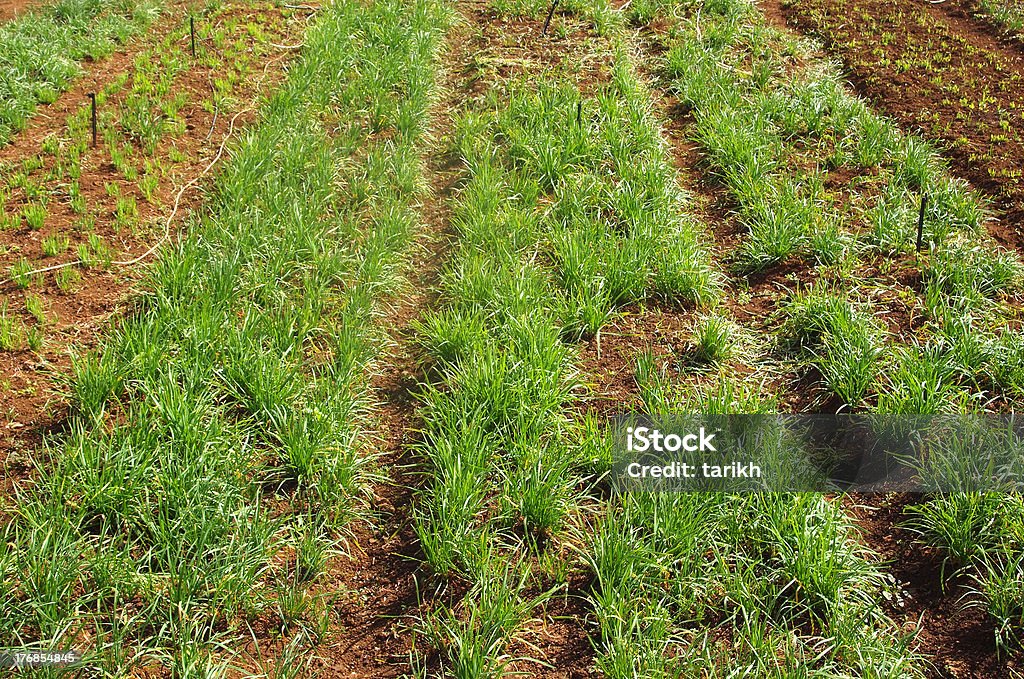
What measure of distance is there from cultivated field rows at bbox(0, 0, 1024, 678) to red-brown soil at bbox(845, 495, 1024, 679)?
0.01 m

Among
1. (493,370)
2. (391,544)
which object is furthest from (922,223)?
(391,544)

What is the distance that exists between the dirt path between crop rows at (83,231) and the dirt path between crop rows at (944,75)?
3.84 meters

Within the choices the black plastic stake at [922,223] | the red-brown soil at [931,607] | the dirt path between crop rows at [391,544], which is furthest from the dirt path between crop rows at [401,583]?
the black plastic stake at [922,223]

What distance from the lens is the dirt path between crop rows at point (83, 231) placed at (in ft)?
11.1

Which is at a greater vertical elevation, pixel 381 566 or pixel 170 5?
pixel 170 5

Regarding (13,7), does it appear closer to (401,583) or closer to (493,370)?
(493,370)

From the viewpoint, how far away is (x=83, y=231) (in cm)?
441

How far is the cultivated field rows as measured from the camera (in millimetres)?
2664

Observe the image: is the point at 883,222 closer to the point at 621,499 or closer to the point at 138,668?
the point at 621,499

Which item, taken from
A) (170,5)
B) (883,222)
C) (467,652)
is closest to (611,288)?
(883,222)

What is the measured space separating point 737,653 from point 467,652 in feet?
2.44

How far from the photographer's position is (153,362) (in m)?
3.42

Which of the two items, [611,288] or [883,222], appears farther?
[883,222]

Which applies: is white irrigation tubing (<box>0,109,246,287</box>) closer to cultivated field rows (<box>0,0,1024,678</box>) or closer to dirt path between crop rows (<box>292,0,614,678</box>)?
cultivated field rows (<box>0,0,1024,678</box>)
